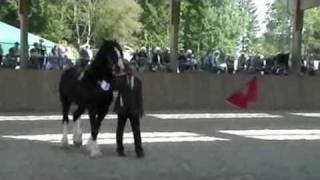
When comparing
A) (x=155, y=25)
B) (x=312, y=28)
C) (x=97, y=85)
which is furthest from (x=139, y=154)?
(x=312, y=28)

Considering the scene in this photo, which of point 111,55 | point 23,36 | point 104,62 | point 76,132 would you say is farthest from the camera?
point 23,36

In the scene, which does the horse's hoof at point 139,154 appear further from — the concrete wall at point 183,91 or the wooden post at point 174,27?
the wooden post at point 174,27

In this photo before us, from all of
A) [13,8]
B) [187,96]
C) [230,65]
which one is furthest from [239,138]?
[13,8]

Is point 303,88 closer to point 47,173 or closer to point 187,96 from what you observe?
point 187,96

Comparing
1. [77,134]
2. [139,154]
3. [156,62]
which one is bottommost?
[139,154]

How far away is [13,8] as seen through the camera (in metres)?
A: 67.6

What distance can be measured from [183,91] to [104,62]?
41.6ft

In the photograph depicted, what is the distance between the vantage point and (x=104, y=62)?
41.2ft

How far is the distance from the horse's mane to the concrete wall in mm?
10463

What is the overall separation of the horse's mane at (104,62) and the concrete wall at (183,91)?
10.5 m

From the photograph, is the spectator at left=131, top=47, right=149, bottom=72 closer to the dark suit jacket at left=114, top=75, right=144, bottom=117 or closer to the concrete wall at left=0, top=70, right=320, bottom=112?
the concrete wall at left=0, top=70, right=320, bottom=112

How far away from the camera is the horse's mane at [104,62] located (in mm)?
12305

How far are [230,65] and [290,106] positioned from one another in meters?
8.84

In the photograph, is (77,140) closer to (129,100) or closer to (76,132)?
(76,132)
